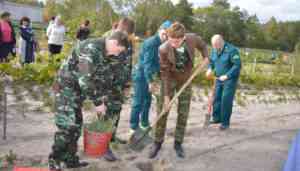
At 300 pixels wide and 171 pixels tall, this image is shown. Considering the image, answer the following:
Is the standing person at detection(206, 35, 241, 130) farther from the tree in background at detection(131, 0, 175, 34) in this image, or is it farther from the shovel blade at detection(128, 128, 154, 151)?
the tree in background at detection(131, 0, 175, 34)

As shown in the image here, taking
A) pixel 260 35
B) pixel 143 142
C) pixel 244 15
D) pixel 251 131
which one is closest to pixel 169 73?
pixel 143 142

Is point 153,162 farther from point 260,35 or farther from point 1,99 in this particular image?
point 260,35

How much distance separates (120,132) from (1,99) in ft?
8.06

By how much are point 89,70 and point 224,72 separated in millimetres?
3506

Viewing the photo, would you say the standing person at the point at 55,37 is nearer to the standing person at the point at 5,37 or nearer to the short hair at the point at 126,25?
the standing person at the point at 5,37

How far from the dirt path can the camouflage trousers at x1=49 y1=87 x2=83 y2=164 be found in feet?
1.52

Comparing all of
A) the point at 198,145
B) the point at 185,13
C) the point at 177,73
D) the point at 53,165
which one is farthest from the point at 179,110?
the point at 185,13

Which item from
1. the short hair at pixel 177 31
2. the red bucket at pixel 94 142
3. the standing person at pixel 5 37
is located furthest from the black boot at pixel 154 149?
the standing person at pixel 5 37

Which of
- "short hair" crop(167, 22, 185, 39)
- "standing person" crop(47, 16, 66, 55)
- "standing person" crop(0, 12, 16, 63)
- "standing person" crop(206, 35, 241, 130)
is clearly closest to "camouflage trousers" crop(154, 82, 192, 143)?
"short hair" crop(167, 22, 185, 39)

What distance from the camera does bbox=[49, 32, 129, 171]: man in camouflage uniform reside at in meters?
3.77

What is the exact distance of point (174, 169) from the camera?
4.75 metres

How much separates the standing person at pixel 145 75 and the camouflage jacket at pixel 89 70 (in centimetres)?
83

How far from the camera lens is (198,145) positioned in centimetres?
584

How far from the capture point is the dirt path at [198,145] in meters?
4.85
